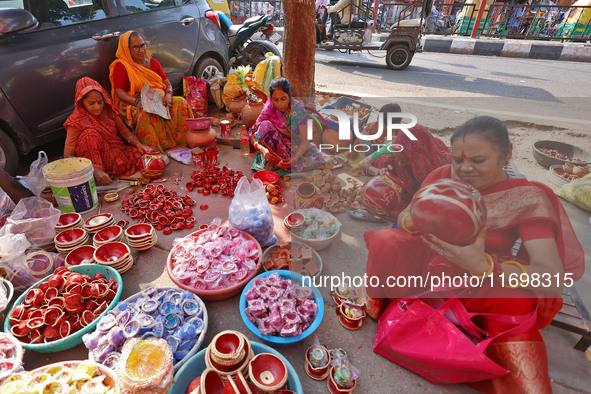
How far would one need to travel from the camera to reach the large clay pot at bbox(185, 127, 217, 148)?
12.6 ft

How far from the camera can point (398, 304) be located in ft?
5.62

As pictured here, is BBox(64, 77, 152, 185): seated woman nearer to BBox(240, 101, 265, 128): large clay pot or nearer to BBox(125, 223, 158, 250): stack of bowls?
BBox(125, 223, 158, 250): stack of bowls

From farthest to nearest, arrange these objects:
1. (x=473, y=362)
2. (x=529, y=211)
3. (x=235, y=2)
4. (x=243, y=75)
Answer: (x=235, y=2) → (x=243, y=75) → (x=473, y=362) → (x=529, y=211)

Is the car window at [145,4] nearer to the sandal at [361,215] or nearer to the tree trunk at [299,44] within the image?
the tree trunk at [299,44]

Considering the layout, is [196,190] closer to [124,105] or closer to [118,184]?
[118,184]

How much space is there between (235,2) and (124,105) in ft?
47.3

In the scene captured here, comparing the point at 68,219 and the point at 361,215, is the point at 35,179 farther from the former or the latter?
the point at 361,215

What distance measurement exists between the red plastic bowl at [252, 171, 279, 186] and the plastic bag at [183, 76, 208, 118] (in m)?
1.92

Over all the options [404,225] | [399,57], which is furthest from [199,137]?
[399,57]

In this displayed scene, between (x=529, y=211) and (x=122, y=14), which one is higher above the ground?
(x=122, y=14)

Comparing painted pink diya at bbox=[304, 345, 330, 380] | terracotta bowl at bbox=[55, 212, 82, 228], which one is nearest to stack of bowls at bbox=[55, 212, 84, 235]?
terracotta bowl at bbox=[55, 212, 82, 228]

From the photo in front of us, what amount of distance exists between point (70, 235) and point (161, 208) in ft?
2.37

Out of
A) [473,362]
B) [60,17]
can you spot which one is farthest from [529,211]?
[60,17]

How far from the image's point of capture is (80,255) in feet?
7.49
